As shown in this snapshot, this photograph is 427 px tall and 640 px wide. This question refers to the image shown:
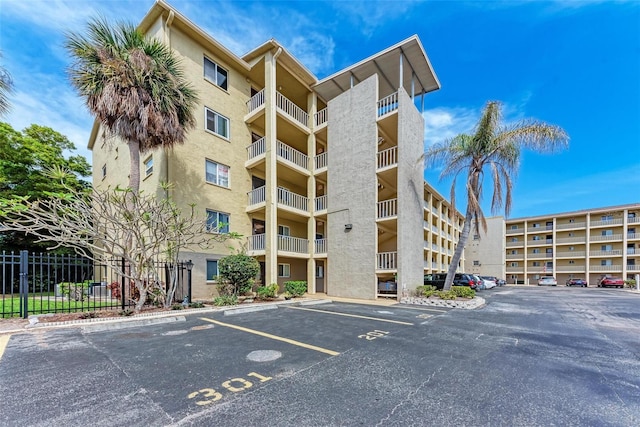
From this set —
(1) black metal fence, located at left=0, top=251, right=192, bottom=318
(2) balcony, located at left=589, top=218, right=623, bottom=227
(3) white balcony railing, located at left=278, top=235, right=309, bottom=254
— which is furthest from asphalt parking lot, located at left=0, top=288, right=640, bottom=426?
(2) balcony, located at left=589, top=218, right=623, bottom=227

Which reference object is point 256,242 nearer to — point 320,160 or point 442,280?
point 320,160

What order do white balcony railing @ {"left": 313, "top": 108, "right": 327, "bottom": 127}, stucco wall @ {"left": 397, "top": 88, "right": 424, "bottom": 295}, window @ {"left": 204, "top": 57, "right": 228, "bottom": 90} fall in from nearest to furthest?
stucco wall @ {"left": 397, "top": 88, "right": 424, "bottom": 295} < window @ {"left": 204, "top": 57, "right": 228, "bottom": 90} < white balcony railing @ {"left": 313, "top": 108, "right": 327, "bottom": 127}

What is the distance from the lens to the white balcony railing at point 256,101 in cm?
1695

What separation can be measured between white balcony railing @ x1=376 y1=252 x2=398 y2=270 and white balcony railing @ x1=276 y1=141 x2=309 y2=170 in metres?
7.74

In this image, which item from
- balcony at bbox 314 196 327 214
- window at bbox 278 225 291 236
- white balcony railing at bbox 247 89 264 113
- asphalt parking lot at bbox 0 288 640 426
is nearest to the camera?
asphalt parking lot at bbox 0 288 640 426

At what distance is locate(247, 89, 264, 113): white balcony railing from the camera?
1695 cm

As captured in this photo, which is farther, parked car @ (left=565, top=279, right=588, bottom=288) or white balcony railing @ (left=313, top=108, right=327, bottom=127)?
parked car @ (left=565, top=279, right=588, bottom=288)

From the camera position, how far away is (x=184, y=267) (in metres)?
11.9

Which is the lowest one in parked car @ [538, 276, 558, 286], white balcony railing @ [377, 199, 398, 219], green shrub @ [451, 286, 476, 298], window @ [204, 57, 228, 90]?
parked car @ [538, 276, 558, 286]

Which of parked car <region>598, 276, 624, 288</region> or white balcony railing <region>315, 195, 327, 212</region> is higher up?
white balcony railing <region>315, 195, 327, 212</region>

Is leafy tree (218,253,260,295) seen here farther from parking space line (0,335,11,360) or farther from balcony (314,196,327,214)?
parking space line (0,335,11,360)

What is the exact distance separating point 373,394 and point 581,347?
6121mm

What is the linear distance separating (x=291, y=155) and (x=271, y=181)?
2.81 meters

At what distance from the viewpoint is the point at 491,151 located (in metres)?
13.9
